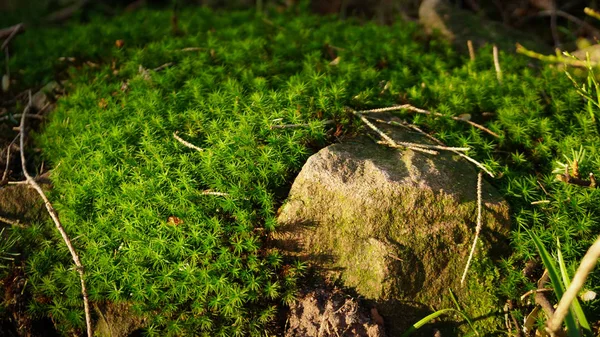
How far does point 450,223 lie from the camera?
3.07 meters

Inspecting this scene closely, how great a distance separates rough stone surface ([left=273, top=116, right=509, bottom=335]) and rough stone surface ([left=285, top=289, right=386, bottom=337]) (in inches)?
4.3

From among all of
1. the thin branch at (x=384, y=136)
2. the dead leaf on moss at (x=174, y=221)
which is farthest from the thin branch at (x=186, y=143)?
the thin branch at (x=384, y=136)

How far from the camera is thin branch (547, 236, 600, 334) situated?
2.08 m

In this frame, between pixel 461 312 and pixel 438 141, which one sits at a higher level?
Result: pixel 438 141

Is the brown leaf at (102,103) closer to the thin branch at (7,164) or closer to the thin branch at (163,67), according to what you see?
the thin branch at (163,67)

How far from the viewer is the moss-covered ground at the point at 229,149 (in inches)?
115

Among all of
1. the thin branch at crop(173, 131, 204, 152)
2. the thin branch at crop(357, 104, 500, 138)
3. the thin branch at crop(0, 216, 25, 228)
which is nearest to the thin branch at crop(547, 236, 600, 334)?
the thin branch at crop(357, 104, 500, 138)

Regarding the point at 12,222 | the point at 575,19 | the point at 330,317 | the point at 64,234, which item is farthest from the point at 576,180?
the point at 575,19

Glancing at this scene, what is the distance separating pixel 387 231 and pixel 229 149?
1.07m

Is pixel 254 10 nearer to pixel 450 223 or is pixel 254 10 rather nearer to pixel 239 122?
pixel 239 122

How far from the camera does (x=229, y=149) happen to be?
3.21 meters

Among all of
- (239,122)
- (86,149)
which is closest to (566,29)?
(239,122)

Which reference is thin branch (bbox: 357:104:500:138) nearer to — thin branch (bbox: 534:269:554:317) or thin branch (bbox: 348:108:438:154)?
thin branch (bbox: 348:108:438:154)

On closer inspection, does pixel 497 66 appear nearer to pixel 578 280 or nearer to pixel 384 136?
pixel 384 136
